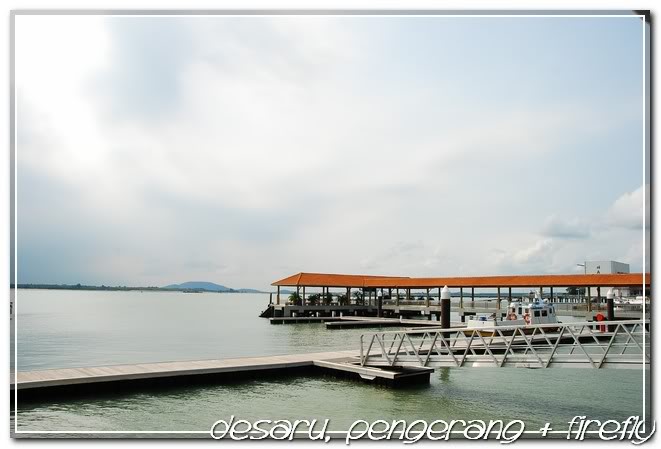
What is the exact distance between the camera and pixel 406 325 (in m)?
33.9

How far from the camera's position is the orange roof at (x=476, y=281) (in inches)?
1047

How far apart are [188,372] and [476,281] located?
80.3 ft

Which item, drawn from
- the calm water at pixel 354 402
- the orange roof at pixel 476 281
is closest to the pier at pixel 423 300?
the orange roof at pixel 476 281

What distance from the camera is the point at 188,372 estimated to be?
1151 centimetres

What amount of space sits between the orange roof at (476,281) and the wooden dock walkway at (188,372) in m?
13.4

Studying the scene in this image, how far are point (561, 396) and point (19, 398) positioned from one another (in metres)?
9.12

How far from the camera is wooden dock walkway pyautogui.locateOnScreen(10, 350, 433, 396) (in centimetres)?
1027

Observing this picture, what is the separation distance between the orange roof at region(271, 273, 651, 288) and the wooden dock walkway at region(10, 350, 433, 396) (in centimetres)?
1337

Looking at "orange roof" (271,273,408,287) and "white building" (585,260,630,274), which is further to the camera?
"orange roof" (271,273,408,287)

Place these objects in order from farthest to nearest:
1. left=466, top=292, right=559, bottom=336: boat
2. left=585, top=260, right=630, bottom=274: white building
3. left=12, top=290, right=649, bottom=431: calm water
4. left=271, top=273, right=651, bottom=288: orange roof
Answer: left=271, top=273, right=651, bottom=288: orange roof, left=466, top=292, right=559, bottom=336: boat, left=585, top=260, right=630, bottom=274: white building, left=12, top=290, right=649, bottom=431: calm water

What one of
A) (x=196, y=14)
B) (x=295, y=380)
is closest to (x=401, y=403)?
(x=295, y=380)

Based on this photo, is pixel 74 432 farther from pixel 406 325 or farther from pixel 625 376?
pixel 406 325

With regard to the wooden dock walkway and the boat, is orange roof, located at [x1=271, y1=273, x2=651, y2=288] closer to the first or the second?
the boat

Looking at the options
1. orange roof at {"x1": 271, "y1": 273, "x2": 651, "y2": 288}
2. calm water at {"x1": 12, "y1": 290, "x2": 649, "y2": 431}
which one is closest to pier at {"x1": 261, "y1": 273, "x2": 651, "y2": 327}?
orange roof at {"x1": 271, "y1": 273, "x2": 651, "y2": 288}
